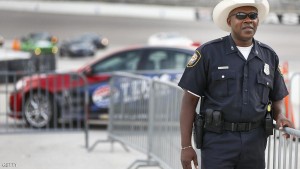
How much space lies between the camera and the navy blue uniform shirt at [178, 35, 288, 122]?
12.6 ft

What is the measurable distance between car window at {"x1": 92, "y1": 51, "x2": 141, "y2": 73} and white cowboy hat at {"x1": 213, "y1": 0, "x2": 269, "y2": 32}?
274 inches

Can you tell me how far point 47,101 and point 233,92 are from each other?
6967mm

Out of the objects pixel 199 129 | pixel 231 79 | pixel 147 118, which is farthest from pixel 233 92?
pixel 147 118

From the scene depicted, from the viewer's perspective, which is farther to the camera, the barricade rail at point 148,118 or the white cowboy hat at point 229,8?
the barricade rail at point 148,118

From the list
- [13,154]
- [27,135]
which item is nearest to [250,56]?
[13,154]

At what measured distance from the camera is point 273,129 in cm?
420

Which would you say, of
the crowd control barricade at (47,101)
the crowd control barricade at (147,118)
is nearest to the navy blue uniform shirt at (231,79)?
the crowd control barricade at (147,118)

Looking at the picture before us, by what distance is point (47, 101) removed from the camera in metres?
10.5

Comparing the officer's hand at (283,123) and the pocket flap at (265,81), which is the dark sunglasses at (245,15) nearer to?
the pocket flap at (265,81)

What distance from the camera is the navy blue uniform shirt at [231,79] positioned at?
3844 millimetres

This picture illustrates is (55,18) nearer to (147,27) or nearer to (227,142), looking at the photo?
(147,27)

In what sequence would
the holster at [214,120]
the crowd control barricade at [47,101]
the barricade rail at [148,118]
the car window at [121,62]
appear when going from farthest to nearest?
1. the car window at [121,62]
2. the crowd control barricade at [47,101]
3. the barricade rail at [148,118]
4. the holster at [214,120]

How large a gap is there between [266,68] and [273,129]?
1.54 ft

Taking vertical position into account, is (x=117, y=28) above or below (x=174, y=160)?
above
